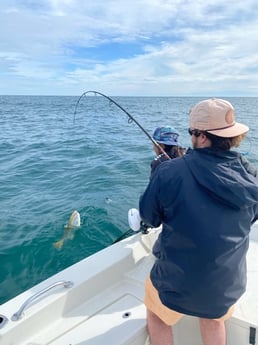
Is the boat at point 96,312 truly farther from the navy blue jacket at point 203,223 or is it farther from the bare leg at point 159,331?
the navy blue jacket at point 203,223

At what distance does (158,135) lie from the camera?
138 inches

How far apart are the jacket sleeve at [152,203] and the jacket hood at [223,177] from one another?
19 centimetres

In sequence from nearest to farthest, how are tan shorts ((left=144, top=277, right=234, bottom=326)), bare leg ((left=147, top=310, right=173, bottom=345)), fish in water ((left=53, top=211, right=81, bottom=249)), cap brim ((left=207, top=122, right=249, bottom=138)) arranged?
cap brim ((left=207, top=122, right=249, bottom=138)), tan shorts ((left=144, top=277, right=234, bottom=326)), bare leg ((left=147, top=310, right=173, bottom=345)), fish in water ((left=53, top=211, right=81, bottom=249))

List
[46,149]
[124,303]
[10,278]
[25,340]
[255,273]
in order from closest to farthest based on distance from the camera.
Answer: [25,340]
[124,303]
[255,273]
[10,278]
[46,149]

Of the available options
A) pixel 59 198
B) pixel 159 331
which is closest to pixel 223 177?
pixel 159 331

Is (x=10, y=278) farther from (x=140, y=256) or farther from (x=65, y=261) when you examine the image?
(x=140, y=256)

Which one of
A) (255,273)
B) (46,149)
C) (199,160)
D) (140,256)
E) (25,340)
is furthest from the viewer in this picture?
(46,149)

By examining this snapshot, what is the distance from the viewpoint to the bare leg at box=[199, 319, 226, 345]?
194 centimetres

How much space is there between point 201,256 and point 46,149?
40.9ft

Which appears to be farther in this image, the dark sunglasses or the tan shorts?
the tan shorts

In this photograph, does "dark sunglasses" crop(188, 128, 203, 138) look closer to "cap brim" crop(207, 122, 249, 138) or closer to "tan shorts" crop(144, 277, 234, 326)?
"cap brim" crop(207, 122, 249, 138)

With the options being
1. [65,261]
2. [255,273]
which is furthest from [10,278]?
[255,273]

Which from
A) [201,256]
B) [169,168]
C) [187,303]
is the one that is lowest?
[187,303]

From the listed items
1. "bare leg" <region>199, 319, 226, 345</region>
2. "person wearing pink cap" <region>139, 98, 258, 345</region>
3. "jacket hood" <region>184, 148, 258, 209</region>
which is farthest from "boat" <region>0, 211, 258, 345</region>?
"jacket hood" <region>184, 148, 258, 209</region>
